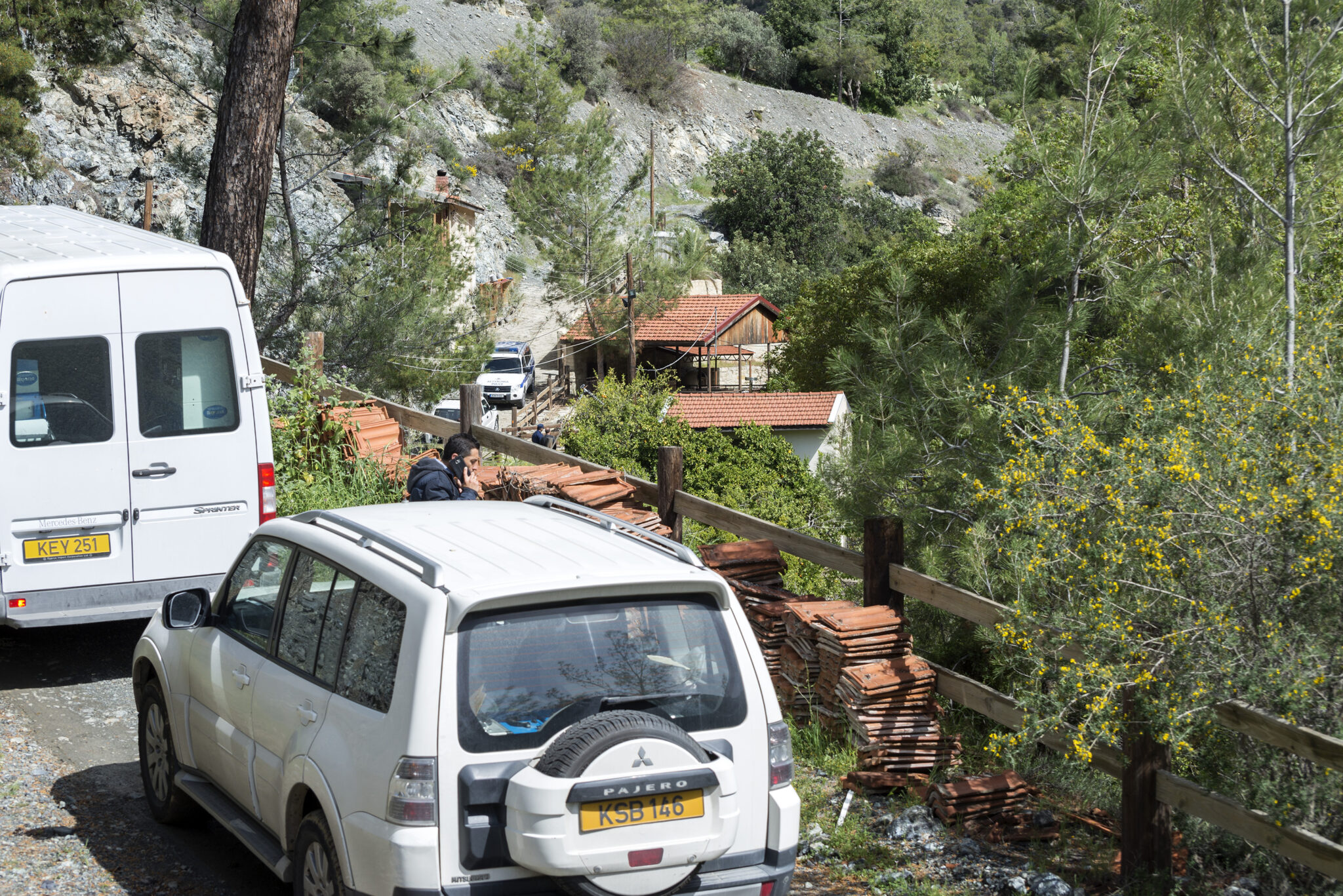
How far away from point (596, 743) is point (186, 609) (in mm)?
2472

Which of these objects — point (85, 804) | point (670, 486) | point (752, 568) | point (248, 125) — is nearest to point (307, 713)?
point (85, 804)

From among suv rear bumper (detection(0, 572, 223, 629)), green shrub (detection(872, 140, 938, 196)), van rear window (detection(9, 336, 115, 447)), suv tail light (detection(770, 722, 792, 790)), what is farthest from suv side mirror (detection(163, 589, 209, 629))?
green shrub (detection(872, 140, 938, 196))

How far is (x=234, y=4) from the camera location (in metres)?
22.5

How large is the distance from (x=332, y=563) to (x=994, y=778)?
10.6 feet

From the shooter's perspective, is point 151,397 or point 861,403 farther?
point 861,403

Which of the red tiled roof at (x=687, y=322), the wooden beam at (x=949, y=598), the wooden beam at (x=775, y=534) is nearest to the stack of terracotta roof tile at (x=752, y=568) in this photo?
the wooden beam at (x=775, y=534)

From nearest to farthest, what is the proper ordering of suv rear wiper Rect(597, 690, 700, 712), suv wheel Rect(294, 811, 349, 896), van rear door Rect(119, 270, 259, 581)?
1. suv rear wiper Rect(597, 690, 700, 712)
2. suv wheel Rect(294, 811, 349, 896)
3. van rear door Rect(119, 270, 259, 581)

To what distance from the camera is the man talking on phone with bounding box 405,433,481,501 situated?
8.36 m

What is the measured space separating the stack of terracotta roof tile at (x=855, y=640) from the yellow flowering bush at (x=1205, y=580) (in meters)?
1.00

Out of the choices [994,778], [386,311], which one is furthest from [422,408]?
[994,778]

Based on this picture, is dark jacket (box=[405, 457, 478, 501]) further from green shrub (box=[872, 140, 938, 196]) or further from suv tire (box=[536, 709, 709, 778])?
green shrub (box=[872, 140, 938, 196])

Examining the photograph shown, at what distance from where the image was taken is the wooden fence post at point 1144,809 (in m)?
4.82

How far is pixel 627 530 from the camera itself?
4512 millimetres

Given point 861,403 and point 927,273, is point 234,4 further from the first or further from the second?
point 861,403
